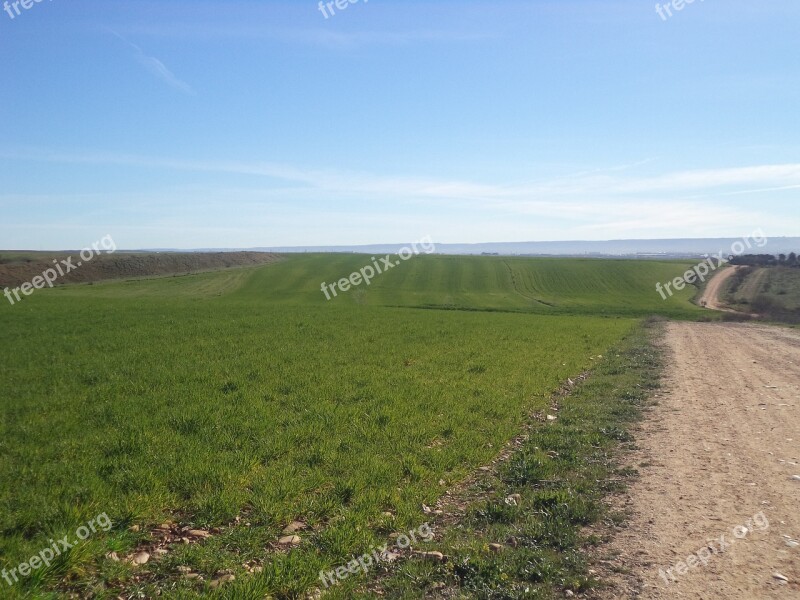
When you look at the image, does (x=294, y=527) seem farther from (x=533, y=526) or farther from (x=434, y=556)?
(x=533, y=526)

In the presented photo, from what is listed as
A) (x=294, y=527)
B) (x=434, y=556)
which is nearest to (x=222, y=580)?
(x=294, y=527)

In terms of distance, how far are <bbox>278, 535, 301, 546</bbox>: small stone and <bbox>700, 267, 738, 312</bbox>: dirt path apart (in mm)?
61112

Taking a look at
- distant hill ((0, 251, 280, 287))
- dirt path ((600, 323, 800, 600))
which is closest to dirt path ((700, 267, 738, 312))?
dirt path ((600, 323, 800, 600))

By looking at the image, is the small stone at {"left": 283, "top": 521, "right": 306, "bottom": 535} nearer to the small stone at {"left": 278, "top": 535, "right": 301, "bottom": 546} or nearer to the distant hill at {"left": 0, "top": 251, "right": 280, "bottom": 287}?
the small stone at {"left": 278, "top": 535, "right": 301, "bottom": 546}

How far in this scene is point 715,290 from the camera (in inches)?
2788

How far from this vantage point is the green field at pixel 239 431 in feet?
17.7

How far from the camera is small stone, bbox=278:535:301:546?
5793 mm

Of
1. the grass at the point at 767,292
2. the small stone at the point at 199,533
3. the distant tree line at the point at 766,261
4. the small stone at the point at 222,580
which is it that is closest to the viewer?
the small stone at the point at 222,580

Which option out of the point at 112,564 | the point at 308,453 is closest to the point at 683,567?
the point at 308,453

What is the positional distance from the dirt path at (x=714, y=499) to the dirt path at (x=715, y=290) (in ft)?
168

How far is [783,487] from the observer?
23.9 feet

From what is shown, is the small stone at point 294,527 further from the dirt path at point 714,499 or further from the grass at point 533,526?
the dirt path at point 714,499

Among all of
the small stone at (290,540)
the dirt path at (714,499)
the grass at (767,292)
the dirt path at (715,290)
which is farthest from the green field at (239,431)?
the dirt path at (715,290)

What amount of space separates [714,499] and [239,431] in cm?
768
